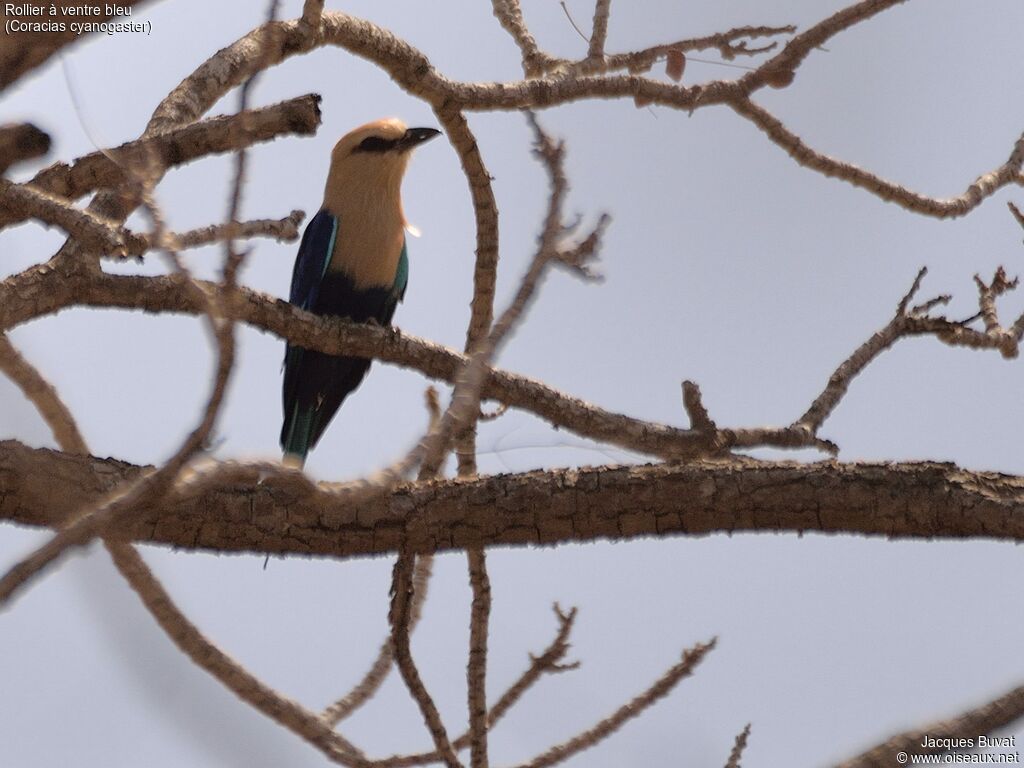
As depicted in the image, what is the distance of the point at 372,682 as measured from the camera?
3281mm

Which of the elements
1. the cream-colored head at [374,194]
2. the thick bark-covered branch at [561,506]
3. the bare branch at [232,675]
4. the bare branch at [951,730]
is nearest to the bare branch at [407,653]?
the thick bark-covered branch at [561,506]

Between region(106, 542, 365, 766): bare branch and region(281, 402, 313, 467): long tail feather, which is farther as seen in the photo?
region(281, 402, 313, 467): long tail feather

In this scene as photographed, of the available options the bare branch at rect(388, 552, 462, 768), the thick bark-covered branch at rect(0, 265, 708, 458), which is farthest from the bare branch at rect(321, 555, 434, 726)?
the thick bark-covered branch at rect(0, 265, 708, 458)

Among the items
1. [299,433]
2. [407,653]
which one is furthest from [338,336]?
[299,433]

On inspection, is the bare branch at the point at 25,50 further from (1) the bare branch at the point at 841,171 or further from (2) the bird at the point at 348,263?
(2) the bird at the point at 348,263

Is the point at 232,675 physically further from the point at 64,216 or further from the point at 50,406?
the point at 50,406

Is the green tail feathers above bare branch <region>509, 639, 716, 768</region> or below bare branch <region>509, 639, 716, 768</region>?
above

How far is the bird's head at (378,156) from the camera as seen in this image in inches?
231

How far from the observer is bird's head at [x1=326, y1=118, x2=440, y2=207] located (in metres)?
5.86

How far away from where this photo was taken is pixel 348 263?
573 cm

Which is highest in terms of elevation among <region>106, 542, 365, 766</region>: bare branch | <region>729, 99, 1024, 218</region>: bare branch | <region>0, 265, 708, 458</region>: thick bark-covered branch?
<region>729, 99, 1024, 218</region>: bare branch

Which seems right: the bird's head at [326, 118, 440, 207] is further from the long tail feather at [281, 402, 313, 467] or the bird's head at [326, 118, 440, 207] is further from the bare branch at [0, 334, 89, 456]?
the bare branch at [0, 334, 89, 456]

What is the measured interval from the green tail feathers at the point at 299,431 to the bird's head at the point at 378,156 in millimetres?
1103

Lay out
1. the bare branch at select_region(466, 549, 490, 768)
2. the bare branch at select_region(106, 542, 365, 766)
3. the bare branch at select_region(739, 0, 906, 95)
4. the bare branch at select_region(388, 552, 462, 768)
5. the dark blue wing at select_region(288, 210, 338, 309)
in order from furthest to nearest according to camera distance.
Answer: the dark blue wing at select_region(288, 210, 338, 309) → the bare branch at select_region(739, 0, 906, 95) → the bare branch at select_region(466, 549, 490, 768) → the bare branch at select_region(388, 552, 462, 768) → the bare branch at select_region(106, 542, 365, 766)
